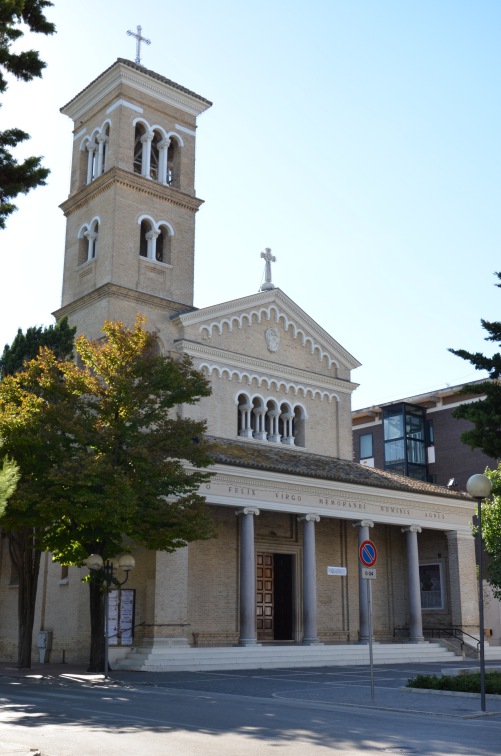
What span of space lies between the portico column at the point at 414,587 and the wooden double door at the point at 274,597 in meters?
4.75

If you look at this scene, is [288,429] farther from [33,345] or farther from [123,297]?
[33,345]

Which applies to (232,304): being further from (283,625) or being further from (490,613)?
(490,613)

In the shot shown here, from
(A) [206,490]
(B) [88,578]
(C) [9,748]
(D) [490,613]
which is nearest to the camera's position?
(C) [9,748]

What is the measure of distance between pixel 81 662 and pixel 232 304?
14.3 m

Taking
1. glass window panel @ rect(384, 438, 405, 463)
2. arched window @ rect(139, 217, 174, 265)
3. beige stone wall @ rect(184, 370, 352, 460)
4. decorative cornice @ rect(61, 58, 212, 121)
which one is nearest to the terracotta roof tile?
decorative cornice @ rect(61, 58, 212, 121)

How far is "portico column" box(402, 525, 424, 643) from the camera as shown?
110 feet

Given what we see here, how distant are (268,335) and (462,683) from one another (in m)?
20.2

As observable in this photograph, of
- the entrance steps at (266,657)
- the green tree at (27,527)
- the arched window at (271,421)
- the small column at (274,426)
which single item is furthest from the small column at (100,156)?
the entrance steps at (266,657)

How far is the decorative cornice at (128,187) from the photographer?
Result: 33812 mm

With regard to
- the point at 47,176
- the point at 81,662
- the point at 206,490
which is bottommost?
the point at 81,662

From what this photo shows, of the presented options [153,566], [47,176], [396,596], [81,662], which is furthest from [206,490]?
[47,176]

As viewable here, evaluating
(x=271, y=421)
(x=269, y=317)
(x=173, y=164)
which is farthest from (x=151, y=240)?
(x=271, y=421)

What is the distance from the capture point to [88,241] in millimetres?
35531

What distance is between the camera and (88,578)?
78.0 ft
